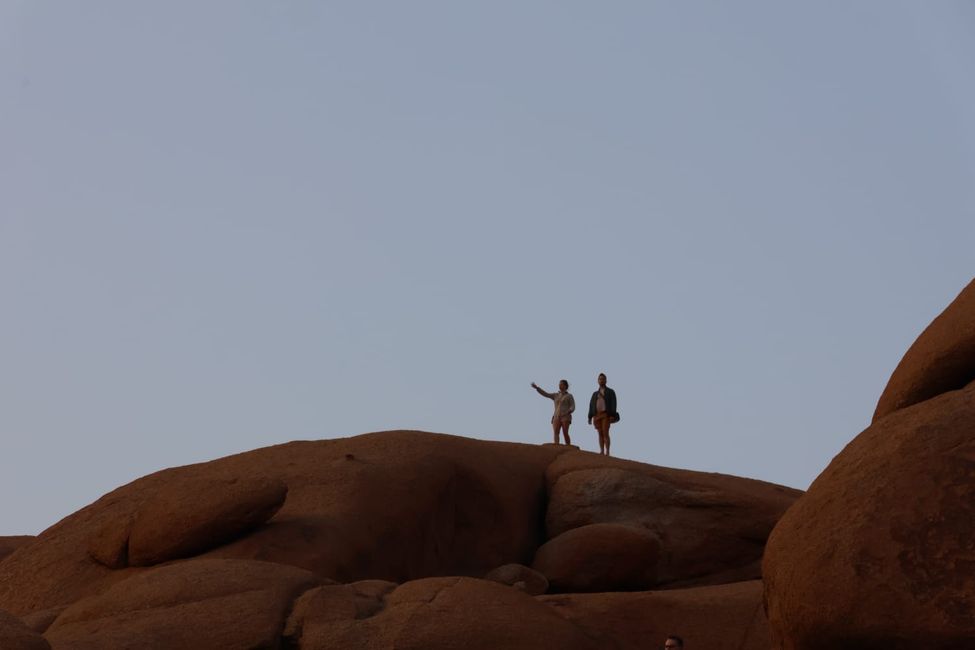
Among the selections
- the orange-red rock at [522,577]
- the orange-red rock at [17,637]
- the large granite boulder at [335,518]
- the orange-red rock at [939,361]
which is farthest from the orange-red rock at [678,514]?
the orange-red rock at [17,637]

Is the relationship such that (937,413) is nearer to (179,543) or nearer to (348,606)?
(348,606)

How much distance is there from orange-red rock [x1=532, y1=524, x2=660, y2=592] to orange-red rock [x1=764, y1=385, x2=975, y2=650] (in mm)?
7830

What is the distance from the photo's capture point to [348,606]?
13.5 m

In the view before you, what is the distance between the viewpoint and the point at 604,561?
18.0m

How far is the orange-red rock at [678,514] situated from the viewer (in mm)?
20016

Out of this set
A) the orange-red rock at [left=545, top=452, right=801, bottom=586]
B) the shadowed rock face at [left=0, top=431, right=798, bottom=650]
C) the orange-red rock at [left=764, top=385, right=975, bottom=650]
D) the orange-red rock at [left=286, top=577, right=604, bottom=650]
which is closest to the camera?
the orange-red rock at [left=764, top=385, right=975, bottom=650]

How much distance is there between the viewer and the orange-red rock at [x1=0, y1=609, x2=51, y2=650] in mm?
11320

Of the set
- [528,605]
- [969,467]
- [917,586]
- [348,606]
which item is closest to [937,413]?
[969,467]

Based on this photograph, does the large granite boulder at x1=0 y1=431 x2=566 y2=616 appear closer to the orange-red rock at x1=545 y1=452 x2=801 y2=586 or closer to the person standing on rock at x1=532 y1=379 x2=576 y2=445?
the orange-red rock at x1=545 y1=452 x2=801 y2=586

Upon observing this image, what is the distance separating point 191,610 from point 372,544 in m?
4.19

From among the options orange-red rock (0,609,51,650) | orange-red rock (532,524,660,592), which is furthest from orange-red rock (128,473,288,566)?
orange-red rock (0,609,51,650)

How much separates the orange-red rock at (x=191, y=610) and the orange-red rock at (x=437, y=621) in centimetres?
35

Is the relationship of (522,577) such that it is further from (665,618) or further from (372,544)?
(665,618)

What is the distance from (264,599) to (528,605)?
98.3 inches
